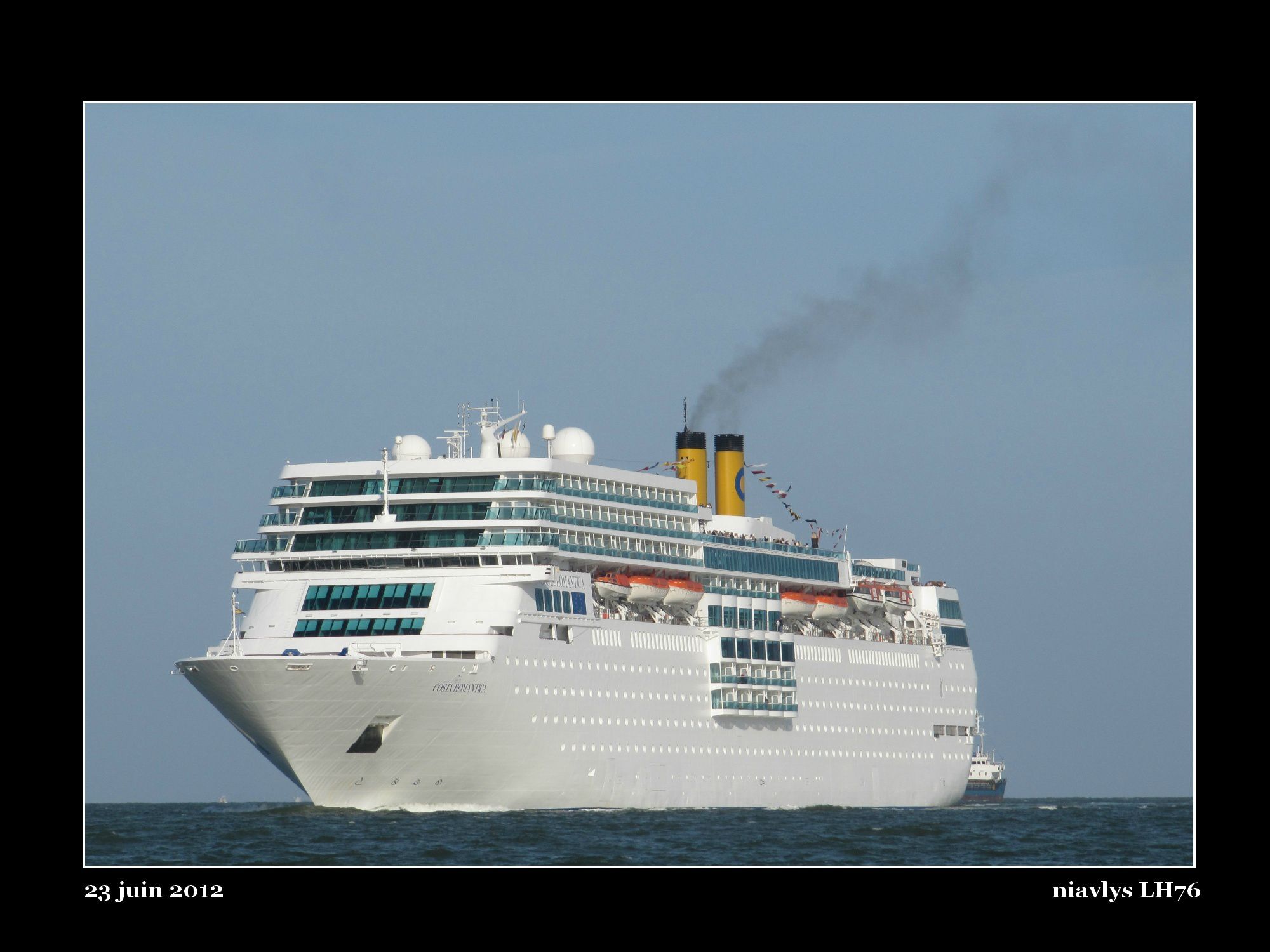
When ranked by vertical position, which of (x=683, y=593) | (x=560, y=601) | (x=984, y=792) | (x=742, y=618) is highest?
(x=683, y=593)

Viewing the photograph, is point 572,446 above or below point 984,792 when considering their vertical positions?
above

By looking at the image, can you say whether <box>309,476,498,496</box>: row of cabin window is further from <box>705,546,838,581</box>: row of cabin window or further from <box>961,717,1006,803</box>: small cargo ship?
<box>961,717,1006,803</box>: small cargo ship

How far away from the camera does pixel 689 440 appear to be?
87688mm

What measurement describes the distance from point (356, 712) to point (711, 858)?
44.5 feet

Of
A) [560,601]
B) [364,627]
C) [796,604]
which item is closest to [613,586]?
[560,601]

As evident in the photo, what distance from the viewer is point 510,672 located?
6744 cm

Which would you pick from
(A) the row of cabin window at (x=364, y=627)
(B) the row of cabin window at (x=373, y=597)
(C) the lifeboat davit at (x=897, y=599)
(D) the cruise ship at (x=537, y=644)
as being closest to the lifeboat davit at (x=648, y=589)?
(D) the cruise ship at (x=537, y=644)

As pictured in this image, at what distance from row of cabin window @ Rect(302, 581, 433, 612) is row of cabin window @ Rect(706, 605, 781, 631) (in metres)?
13.1

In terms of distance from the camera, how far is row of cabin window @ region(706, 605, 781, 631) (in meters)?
79.2

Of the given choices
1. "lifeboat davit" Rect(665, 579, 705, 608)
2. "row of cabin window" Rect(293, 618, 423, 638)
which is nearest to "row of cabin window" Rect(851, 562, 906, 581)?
"lifeboat davit" Rect(665, 579, 705, 608)

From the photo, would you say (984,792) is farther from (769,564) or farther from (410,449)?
(410,449)

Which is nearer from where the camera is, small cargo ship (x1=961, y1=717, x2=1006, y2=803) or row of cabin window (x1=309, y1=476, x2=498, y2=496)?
row of cabin window (x1=309, y1=476, x2=498, y2=496)

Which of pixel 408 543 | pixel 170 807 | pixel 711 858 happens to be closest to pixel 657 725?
pixel 408 543

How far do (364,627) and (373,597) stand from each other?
1.18 m
